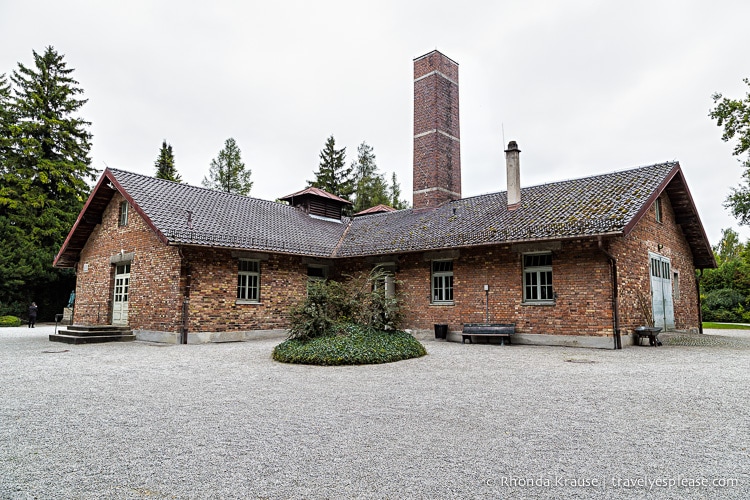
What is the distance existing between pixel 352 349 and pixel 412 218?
9970mm

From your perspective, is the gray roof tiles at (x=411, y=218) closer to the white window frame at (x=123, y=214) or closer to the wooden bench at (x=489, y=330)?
the white window frame at (x=123, y=214)

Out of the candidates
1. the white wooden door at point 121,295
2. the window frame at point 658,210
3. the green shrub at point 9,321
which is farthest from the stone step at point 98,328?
the window frame at point 658,210

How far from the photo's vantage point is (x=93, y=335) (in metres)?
14.5

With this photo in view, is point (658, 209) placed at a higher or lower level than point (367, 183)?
lower

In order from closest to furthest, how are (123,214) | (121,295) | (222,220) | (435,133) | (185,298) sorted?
(185,298)
(222,220)
(121,295)
(123,214)
(435,133)

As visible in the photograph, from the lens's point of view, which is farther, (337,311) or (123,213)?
(123,213)

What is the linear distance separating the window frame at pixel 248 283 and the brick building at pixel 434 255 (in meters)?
0.04

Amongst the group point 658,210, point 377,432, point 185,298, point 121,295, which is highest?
point 658,210

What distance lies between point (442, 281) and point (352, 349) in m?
6.45

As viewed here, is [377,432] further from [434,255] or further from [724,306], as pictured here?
[724,306]

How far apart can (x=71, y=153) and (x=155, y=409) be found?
30679mm

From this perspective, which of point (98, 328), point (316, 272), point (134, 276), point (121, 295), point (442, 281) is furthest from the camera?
point (316, 272)

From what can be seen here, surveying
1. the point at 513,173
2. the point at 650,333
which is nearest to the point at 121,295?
the point at 513,173

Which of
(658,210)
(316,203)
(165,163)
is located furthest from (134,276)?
(165,163)
